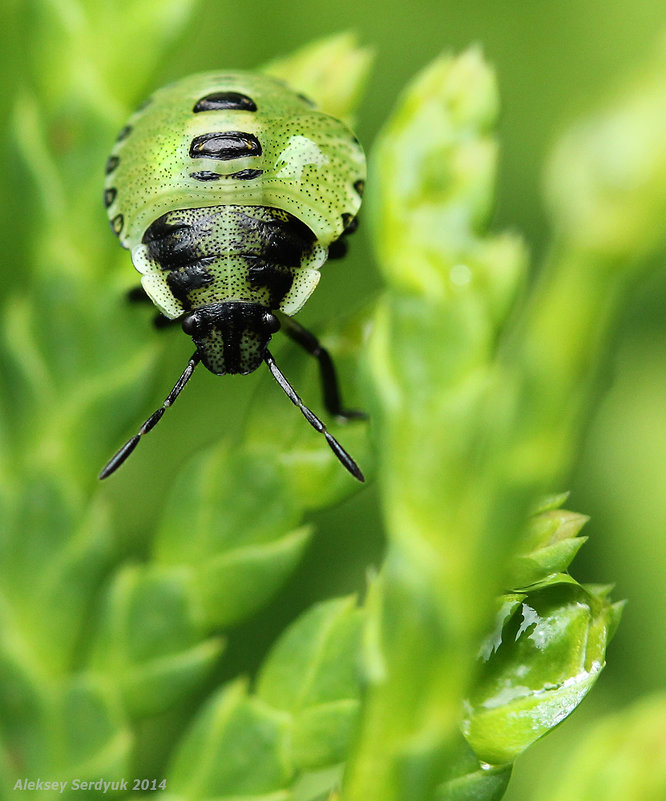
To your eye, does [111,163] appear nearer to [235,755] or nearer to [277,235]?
[277,235]

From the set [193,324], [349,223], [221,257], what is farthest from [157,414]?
[349,223]

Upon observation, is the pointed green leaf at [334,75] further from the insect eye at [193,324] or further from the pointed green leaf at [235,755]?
the pointed green leaf at [235,755]

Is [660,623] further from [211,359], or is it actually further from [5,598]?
[5,598]

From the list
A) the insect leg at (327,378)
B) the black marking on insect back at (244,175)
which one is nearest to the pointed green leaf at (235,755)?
the insect leg at (327,378)

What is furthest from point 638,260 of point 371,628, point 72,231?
point 72,231

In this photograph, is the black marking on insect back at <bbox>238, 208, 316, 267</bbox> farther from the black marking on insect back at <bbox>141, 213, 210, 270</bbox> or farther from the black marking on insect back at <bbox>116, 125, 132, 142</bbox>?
the black marking on insect back at <bbox>116, 125, 132, 142</bbox>

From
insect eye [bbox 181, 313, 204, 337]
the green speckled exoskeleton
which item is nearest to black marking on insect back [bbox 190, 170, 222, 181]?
the green speckled exoskeleton
